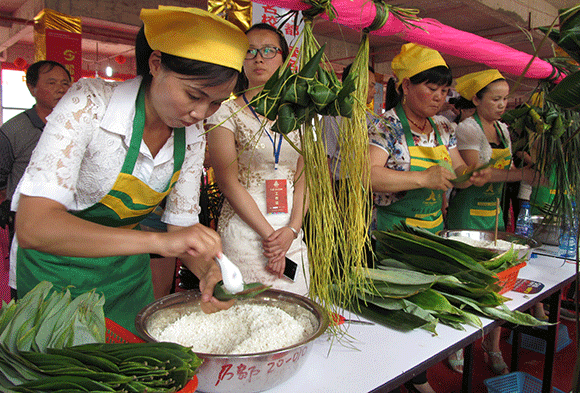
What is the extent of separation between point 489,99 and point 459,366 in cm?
164

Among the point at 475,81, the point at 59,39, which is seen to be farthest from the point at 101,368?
the point at 59,39

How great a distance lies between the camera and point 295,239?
6.38 ft

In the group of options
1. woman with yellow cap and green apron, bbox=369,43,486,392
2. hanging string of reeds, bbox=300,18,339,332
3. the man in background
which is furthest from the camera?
the man in background

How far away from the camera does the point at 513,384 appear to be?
2045 mm

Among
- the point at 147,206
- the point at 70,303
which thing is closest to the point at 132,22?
the point at 147,206

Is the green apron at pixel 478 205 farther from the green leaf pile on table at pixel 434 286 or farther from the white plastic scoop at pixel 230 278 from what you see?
the white plastic scoop at pixel 230 278

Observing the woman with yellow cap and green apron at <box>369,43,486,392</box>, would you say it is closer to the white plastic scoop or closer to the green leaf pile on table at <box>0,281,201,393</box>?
the white plastic scoop

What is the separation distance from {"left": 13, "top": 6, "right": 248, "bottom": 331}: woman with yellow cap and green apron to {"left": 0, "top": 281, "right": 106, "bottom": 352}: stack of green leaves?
15 centimetres

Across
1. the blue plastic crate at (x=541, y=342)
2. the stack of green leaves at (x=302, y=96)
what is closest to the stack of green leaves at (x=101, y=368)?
the stack of green leaves at (x=302, y=96)

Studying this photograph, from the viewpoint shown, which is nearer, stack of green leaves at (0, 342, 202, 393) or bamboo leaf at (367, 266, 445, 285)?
stack of green leaves at (0, 342, 202, 393)

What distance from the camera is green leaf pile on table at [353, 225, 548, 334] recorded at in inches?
52.1

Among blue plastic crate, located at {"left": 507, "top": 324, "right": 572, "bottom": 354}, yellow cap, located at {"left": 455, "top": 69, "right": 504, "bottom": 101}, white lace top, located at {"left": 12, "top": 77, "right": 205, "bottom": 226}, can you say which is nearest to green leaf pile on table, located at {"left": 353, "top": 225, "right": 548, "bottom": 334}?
white lace top, located at {"left": 12, "top": 77, "right": 205, "bottom": 226}

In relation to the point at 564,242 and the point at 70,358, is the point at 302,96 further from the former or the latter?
the point at 564,242

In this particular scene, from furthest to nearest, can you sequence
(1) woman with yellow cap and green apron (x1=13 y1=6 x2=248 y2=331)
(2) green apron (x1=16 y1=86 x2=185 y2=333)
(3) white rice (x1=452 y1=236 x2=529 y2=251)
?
(3) white rice (x1=452 y1=236 x2=529 y2=251) < (2) green apron (x1=16 y1=86 x2=185 y2=333) < (1) woman with yellow cap and green apron (x1=13 y1=6 x2=248 y2=331)
